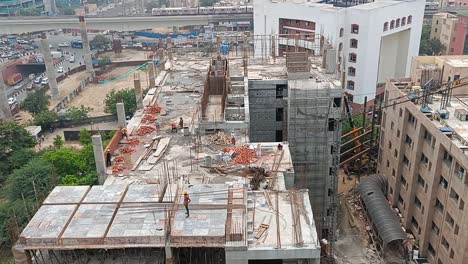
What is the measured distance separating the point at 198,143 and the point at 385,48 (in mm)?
49701

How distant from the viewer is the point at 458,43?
85375mm

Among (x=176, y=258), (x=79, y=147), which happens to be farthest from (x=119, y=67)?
(x=176, y=258)

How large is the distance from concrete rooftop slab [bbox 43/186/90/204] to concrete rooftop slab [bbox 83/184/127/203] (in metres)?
0.41

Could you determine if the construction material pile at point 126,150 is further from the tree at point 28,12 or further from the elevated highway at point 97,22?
the tree at point 28,12

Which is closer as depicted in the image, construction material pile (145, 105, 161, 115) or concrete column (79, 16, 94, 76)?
construction material pile (145, 105, 161, 115)

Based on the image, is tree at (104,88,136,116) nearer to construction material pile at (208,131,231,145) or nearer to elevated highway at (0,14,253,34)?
elevated highway at (0,14,253,34)

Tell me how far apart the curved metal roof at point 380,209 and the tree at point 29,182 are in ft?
99.5

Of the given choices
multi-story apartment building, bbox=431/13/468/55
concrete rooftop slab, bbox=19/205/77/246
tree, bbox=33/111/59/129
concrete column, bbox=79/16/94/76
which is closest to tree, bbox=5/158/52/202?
concrete rooftop slab, bbox=19/205/77/246

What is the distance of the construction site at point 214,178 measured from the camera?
19.5 m

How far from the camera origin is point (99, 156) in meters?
25.8

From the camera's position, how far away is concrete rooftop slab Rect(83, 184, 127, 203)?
2200 centimetres

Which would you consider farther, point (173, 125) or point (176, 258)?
point (173, 125)

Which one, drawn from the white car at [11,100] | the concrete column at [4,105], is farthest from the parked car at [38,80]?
the concrete column at [4,105]

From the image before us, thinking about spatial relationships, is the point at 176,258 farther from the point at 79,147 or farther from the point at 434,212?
the point at 79,147
